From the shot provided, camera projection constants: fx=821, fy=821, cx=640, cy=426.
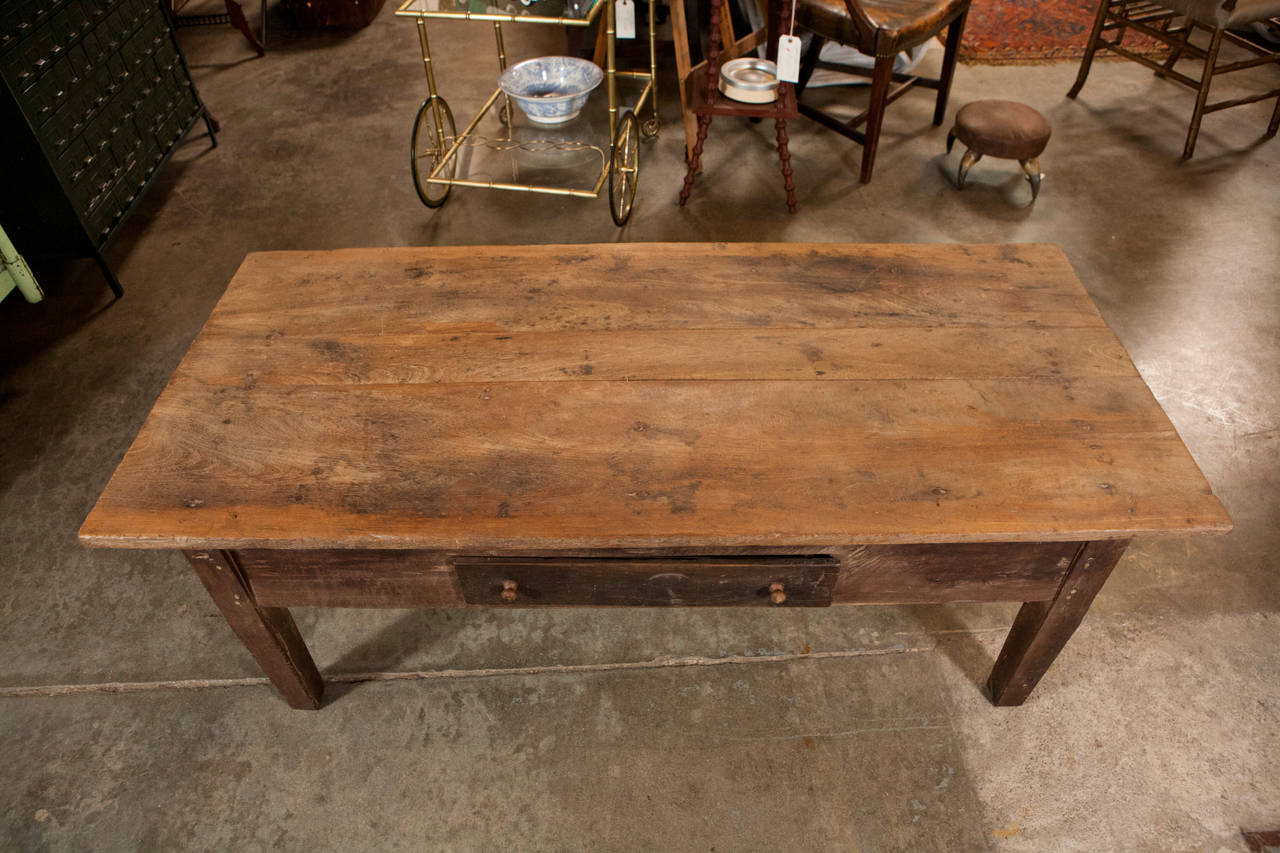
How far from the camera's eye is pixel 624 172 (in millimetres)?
2801

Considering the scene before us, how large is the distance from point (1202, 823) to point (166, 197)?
11.9ft

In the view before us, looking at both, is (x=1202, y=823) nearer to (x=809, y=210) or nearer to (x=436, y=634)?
(x=436, y=634)

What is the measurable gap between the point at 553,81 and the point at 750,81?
69 centimetres

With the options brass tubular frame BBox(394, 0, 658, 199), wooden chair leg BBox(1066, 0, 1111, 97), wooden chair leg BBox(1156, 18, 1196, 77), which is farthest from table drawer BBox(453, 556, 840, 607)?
wooden chair leg BBox(1066, 0, 1111, 97)

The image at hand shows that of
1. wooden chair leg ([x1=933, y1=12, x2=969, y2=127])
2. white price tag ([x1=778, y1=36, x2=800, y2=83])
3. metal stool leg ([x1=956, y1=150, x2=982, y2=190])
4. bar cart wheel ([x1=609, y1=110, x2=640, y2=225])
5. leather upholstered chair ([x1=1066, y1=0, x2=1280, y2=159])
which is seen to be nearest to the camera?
white price tag ([x1=778, y1=36, x2=800, y2=83])

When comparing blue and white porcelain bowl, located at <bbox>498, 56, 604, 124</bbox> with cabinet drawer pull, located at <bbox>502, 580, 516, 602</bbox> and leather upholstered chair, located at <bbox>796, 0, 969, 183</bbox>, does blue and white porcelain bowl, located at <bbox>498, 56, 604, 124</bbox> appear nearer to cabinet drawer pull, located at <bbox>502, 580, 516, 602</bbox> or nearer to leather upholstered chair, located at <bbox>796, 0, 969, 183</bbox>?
leather upholstered chair, located at <bbox>796, 0, 969, 183</bbox>

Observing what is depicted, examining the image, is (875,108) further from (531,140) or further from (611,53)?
(531,140)

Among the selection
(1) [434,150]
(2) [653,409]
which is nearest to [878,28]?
(1) [434,150]

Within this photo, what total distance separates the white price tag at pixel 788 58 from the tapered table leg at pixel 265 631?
199 cm

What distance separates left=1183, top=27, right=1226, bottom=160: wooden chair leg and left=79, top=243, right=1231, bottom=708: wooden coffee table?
6.96 ft

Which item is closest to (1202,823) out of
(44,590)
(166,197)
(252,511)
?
(252,511)

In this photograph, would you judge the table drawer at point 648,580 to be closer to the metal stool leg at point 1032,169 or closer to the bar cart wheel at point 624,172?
the bar cart wheel at point 624,172

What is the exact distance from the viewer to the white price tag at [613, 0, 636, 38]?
241 centimetres

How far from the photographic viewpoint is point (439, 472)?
1.25 meters
